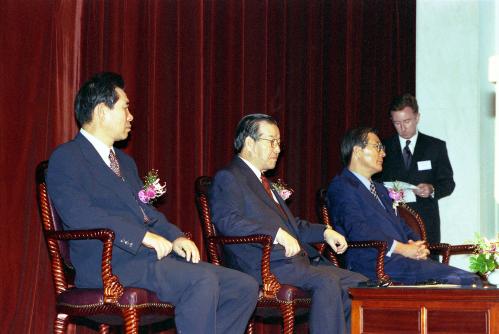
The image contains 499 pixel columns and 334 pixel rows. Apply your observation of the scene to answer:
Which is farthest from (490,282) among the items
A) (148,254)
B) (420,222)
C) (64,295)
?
(64,295)

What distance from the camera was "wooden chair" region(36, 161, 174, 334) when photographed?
366cm

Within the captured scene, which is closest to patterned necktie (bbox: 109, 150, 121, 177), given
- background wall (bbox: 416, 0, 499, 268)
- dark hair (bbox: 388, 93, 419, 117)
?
dark hair (bbox: 388, 93, 419, 117)

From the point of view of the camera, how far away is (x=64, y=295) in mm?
3793

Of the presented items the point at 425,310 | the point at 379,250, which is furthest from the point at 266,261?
the point at 379,250

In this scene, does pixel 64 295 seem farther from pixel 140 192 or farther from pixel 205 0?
pixel 205 0

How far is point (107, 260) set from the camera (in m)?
3.65

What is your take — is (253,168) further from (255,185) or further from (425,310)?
(425,310)

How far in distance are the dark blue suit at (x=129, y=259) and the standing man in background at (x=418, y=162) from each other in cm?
262

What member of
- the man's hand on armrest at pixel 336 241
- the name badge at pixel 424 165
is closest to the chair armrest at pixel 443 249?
the man's hand on armrest at pixel 336 241

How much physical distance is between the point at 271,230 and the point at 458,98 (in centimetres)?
336

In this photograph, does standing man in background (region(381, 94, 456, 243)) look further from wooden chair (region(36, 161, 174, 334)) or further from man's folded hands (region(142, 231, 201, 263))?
wooden chair (region(36, 161, 174, 334))

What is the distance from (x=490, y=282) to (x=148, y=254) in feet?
5.47

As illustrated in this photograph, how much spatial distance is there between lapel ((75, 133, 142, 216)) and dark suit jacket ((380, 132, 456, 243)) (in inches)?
112

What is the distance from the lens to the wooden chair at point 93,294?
3660mm
